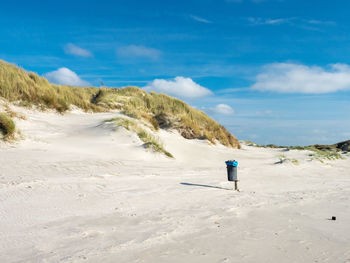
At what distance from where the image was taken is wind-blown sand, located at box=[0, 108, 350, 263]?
3045 mm

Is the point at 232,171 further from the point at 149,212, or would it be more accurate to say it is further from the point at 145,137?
the point at 145,137

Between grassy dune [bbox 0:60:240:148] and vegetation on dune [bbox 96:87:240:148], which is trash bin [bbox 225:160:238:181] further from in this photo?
vegetation on dune [bbox 96:87:240:148]

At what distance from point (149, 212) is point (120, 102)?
49.5 ft

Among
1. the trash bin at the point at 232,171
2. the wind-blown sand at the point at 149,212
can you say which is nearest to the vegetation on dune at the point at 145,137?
the wind-blown sand at the point at 149,212

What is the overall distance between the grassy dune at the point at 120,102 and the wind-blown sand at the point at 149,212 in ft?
14.9

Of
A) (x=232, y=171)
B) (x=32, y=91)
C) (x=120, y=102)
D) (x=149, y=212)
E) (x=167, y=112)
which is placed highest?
(x=120, y=102)

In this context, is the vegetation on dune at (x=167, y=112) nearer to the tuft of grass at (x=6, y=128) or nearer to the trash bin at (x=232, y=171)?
the tuft of grass at (x=6, y=128)

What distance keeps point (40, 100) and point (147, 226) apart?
1211cm

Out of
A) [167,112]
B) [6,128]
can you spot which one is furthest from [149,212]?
[167,112]

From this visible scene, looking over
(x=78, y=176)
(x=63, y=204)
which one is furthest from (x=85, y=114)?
(x=63, y=204)

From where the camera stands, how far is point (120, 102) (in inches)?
742

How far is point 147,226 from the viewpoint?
3895 millimetres

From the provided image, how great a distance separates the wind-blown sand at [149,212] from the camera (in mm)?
3045

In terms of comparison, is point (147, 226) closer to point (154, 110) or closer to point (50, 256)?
point (50, 256)
